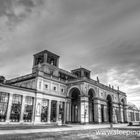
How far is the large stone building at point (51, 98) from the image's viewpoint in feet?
116

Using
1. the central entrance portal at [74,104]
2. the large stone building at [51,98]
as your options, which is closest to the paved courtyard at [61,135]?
the large stone building at [51,98]

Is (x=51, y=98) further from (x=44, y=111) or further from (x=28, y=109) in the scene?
(x=28, y=109)

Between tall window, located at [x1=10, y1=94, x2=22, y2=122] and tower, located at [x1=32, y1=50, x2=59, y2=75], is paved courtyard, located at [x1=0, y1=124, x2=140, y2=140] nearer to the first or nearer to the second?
tall window, located at [x1=10, y1=94, x2=22, y2=122]

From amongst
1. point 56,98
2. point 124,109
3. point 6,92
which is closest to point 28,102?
point 6,92

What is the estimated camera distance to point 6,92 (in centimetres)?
3416

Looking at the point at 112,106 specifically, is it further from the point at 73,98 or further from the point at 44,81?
the point at 44,81

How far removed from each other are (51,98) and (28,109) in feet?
26.8

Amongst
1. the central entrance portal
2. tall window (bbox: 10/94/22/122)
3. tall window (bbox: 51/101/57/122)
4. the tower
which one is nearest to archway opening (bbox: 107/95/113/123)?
the central entrance portal

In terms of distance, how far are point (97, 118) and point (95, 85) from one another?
10550mm

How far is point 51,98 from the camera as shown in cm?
4378

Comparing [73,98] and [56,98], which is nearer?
[56,98]

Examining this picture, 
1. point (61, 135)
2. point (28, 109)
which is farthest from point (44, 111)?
point (61, 135)

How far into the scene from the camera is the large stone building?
1389 inches

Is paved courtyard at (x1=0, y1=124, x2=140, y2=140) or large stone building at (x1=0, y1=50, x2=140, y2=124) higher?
large stone building at (x1=0, y1=50, x2=140, y2=124)
